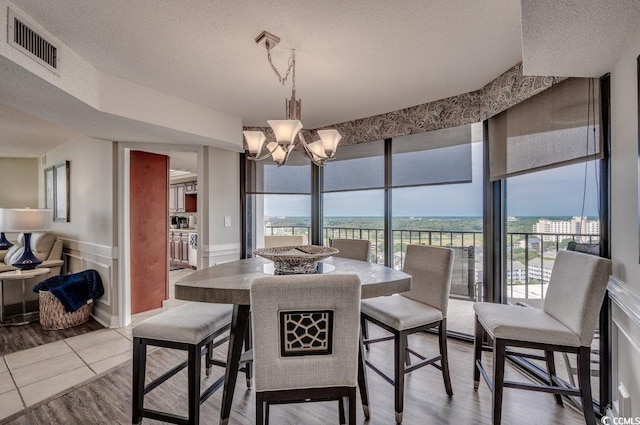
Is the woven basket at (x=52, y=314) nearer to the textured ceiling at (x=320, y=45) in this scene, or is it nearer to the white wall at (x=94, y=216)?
the white wall at (x=94, y=216)

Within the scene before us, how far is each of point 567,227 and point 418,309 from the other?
1267mm

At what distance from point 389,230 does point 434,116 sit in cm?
128

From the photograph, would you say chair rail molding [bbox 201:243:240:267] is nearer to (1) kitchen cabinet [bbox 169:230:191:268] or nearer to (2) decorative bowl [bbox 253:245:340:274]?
(2) decorative bowl [bbox 253:245:340:274]

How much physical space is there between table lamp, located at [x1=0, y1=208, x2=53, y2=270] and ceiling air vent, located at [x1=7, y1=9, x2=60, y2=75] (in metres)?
2.67

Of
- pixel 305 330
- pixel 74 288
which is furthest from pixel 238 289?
pixel 74 288

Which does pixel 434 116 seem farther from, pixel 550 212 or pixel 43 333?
pixel 43 333

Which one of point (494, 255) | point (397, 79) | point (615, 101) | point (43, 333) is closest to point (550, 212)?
point (494, 255)

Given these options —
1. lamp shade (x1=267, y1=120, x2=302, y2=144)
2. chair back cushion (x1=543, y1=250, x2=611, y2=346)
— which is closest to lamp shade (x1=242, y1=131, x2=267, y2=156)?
lamp shade (x1=267, y1=120, x2=302, y2=144)

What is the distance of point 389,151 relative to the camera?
11.2 ft

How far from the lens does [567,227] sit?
2.22 metres

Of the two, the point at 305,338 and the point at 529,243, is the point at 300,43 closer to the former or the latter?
the point at 305,338

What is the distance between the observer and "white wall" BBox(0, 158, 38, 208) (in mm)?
5199

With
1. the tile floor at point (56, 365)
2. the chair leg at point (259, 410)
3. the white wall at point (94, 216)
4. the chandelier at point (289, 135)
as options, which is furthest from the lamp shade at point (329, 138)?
the white wall at point (94, 216)

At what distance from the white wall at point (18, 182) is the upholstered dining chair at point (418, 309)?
6.32 m
